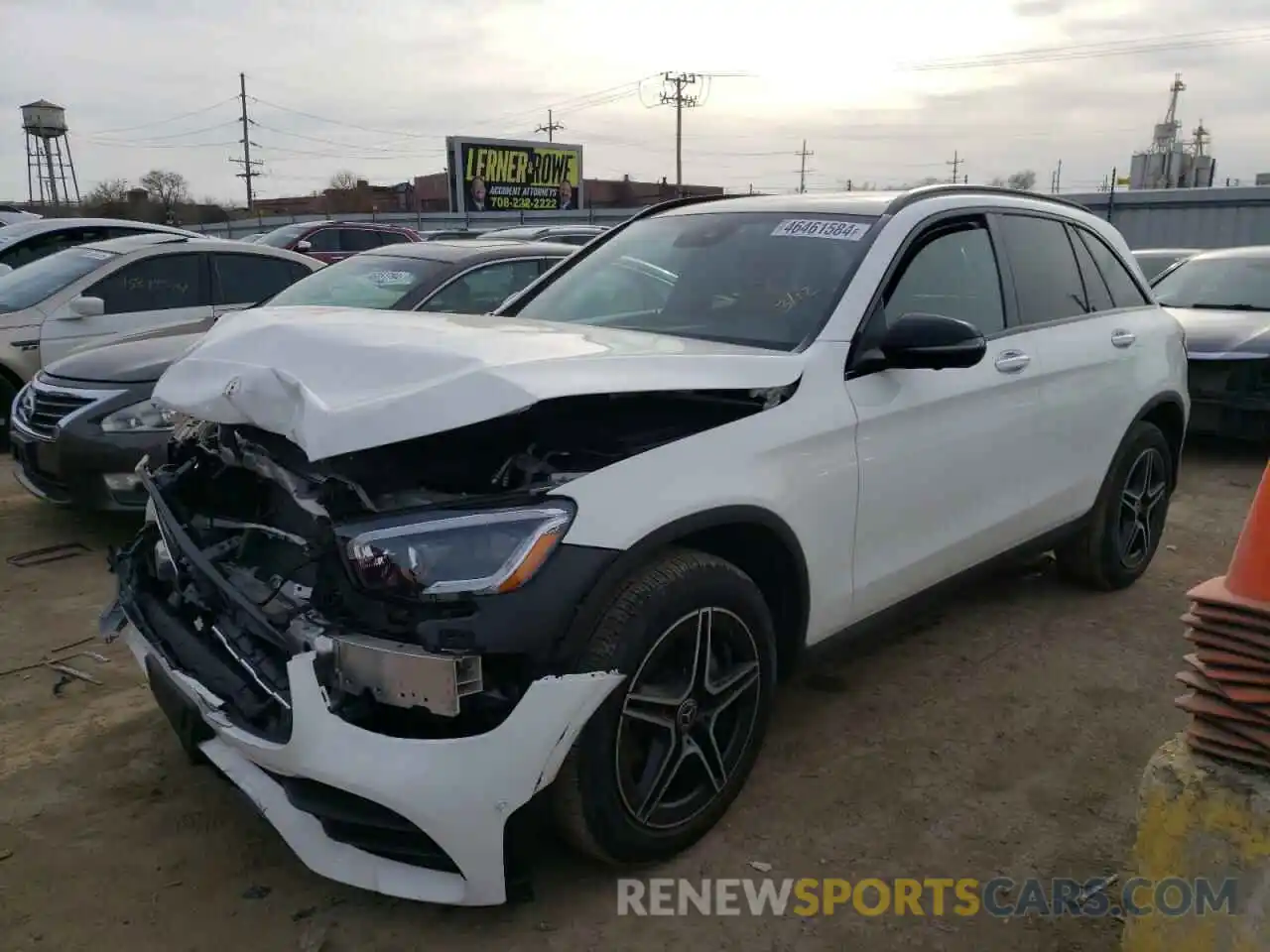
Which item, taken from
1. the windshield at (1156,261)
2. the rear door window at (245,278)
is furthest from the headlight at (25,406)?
the windshield at (1156,261)

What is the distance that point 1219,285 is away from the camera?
9.02 metres

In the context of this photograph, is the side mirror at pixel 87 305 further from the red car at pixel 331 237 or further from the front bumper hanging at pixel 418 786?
the red car at pixel 331 237

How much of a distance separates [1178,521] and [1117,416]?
2228 millimetres

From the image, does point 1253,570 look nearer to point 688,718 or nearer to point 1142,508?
point 688,718

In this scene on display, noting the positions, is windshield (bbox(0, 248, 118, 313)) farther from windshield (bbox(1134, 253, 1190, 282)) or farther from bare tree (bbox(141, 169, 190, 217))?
bare tree (bbox(141, 169, 190, 217))

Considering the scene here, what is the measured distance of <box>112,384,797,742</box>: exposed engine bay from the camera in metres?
2.21

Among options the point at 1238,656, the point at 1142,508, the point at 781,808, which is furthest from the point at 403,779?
the point at 1142,508

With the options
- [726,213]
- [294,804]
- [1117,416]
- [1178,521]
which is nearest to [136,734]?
[294,804]

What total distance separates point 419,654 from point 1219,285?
9199 mm

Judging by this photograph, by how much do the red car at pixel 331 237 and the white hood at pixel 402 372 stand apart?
11.7 metres

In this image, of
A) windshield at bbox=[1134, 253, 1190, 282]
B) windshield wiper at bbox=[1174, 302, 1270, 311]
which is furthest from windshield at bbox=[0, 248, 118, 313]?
windshield at bbox=[1134, 253, 1190, 282]

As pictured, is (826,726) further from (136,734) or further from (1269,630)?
(136,734)

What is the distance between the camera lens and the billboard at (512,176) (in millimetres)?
42844

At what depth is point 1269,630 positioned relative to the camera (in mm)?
2004
